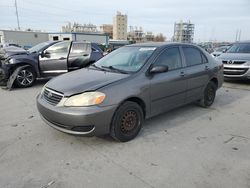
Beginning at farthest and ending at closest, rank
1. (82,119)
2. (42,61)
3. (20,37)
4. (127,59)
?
1. (20,37)
2. (42,61)
3. (127,59)
4. (82,119)

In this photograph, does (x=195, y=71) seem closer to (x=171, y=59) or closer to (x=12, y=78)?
(x=171, y=59)

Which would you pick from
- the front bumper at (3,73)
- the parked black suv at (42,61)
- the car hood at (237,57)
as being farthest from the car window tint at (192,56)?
the front bumper at (3,73)

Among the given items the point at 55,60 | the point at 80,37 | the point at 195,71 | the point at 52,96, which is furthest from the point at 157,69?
the point at 80,37

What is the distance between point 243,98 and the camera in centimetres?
607

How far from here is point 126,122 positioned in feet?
10.6

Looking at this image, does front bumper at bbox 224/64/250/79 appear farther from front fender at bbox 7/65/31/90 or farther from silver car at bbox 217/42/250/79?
front fender at bbox 7/65/31/90

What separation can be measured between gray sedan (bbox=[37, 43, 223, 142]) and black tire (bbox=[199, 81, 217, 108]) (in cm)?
34

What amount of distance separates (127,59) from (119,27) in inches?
4266

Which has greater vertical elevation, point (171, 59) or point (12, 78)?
point (171, 59)

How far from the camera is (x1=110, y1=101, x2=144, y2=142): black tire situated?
3.05 metres

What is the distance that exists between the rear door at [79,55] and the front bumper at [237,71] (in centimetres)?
543

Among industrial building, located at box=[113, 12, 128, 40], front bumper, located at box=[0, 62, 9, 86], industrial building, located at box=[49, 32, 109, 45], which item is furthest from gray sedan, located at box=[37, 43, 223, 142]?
industrial building, located at box=[113, 12, 128, 40]

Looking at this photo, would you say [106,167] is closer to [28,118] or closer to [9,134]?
[9,134]

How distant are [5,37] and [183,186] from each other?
4517 cm
